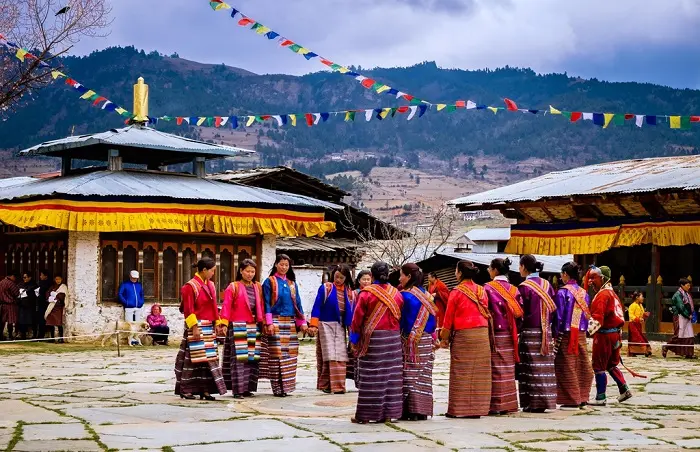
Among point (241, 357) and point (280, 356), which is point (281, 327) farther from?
point (241, 357)

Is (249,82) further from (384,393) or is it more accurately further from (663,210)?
(384,393)

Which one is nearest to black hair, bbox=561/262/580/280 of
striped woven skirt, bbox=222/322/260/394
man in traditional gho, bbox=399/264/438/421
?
man in traditional gho, bbox=399/264/438/421

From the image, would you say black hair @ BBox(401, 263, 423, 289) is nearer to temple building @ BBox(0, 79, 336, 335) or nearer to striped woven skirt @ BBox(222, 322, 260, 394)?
striped woven skirt @ BBox(222, 322, 260, 394)

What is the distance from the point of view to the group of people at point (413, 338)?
10062mm

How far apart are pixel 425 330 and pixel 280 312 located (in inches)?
104

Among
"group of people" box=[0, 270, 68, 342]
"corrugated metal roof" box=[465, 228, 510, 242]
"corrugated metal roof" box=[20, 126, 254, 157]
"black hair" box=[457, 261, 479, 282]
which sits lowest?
"group of people" box=[0, 270, 68, 342]

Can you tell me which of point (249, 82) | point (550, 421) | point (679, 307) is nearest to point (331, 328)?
point (550, 421)

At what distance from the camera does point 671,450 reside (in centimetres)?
827

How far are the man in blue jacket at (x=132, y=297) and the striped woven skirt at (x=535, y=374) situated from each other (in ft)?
41.6

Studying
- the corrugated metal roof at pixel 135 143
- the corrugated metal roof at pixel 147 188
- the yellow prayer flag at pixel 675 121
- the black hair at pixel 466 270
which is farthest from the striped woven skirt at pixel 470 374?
the corrugated metal roof at pixel 135 143

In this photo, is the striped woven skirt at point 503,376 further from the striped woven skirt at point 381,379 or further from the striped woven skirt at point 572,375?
the striped woven skirt at point 381,379

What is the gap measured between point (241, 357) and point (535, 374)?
10.9 ft

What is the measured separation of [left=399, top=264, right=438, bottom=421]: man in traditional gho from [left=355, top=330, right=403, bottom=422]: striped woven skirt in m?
0.14

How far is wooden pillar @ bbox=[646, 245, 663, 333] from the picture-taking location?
2169 cm
